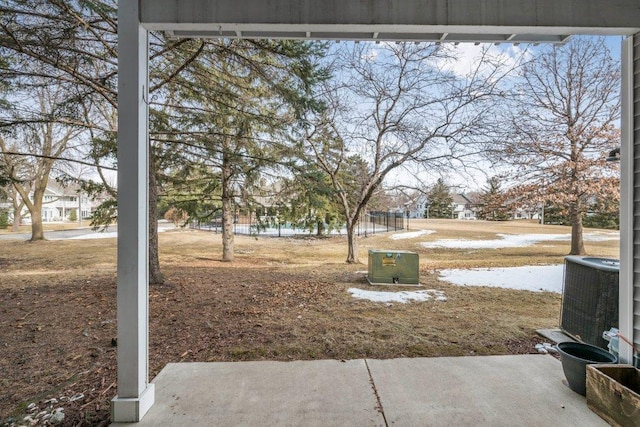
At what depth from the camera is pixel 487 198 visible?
33.4ft

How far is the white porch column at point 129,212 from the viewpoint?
180 centimetres

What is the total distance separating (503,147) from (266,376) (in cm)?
840

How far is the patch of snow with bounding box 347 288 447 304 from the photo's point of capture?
4.71 meters

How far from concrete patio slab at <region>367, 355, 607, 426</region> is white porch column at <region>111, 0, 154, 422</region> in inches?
64.5

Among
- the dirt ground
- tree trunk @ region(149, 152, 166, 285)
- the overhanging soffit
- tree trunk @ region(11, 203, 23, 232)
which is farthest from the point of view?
tree trunk @ region(11, 203, 23, 232)

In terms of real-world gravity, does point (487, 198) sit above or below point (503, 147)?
below

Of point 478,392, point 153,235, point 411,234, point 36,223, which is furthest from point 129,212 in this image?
point 411,234

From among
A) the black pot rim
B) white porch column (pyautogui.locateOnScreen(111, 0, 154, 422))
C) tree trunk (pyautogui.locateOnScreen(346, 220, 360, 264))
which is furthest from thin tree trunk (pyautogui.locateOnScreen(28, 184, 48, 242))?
the black pot rim

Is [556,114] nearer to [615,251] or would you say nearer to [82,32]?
[615,251]

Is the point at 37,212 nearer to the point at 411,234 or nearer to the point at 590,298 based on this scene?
the point at 590,298

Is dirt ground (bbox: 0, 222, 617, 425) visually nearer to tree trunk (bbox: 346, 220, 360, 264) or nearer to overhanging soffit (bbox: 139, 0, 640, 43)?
tree trunk (bbox: 346, 220, 360, 264)

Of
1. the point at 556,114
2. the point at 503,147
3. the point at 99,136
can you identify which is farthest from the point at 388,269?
the point at 556,114

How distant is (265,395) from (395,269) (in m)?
3.97

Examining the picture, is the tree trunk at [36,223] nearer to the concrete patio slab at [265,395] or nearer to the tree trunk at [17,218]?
the tree trunk at [17,218]
